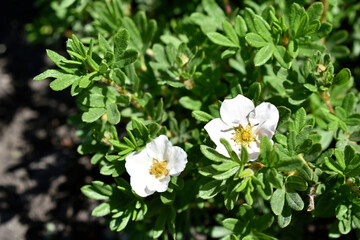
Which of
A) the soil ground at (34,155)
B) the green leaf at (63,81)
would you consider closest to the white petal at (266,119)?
the green leaf at (63,81)

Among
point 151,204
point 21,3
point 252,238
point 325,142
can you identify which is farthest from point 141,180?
point 21,3

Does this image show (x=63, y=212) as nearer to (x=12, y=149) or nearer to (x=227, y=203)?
(x=12, y=149)

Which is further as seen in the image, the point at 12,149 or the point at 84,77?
the point at 12,149

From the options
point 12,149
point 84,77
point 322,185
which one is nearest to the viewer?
point 84,77

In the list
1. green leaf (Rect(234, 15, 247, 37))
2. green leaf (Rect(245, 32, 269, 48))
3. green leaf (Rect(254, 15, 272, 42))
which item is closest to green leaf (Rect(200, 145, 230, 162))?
green leaf (Rect(245, 32, 269, 48))

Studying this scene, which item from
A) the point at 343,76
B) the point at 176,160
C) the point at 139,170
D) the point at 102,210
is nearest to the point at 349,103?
the point at 343,76

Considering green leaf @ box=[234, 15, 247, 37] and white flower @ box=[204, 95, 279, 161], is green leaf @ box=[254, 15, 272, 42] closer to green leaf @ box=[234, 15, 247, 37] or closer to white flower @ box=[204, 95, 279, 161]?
green leaf @ box=[234, 15, 247, 37]

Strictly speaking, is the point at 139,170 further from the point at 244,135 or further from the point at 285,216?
the point at 285,216
